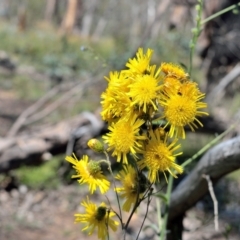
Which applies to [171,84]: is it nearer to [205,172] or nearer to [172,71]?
[172,71]

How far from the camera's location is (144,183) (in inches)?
55.1

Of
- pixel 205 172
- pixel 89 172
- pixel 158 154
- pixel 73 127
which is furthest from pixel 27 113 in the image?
pixel 158 154

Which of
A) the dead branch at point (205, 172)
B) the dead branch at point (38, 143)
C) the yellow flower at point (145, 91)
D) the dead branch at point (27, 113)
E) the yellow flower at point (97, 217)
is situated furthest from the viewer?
the dead branch at point (27, 113)

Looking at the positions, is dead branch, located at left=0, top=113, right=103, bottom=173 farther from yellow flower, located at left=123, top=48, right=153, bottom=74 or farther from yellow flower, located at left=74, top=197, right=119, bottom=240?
yellow flower, located at left=123, top=48, right=153, bottom=74

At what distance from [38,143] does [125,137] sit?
404cm

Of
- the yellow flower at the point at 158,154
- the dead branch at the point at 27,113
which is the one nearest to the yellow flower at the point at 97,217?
the yellow flower at the point at 158,154

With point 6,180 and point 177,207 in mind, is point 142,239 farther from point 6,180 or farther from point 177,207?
point 6,180

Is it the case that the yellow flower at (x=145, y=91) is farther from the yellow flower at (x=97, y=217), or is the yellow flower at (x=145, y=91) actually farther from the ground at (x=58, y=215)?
the ground at (x=58, y=215)

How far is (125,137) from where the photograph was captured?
4.03 ft

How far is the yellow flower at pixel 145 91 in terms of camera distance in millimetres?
1204

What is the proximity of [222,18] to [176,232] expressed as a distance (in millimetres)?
5197

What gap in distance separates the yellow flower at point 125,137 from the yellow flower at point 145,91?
0.05m

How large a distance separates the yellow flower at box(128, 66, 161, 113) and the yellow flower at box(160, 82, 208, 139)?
3 centimetres

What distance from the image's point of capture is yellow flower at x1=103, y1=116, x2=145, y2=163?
1.23 meters
